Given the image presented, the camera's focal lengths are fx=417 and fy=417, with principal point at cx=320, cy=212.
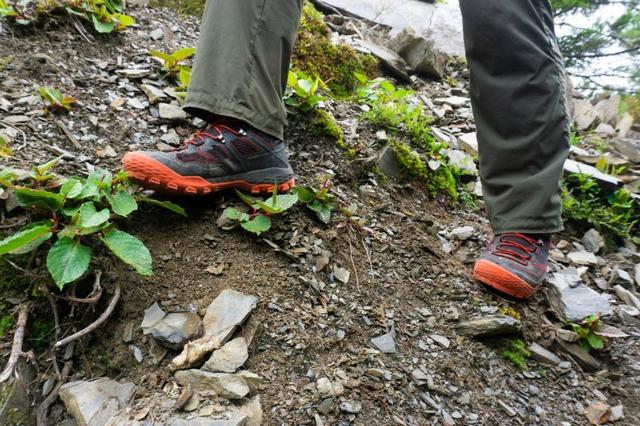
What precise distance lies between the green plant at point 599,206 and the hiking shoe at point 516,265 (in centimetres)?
117

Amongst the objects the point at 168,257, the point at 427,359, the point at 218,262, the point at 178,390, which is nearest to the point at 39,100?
the point at 168,257

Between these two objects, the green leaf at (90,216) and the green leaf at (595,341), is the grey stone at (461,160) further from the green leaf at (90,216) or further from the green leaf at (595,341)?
the green leaf at (90,216)

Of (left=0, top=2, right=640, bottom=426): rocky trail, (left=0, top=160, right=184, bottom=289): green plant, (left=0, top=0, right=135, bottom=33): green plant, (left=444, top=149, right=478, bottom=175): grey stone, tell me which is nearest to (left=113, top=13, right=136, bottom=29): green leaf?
(left=0, top=0, right=135, bottom=33): green plant

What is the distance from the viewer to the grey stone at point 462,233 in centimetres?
257

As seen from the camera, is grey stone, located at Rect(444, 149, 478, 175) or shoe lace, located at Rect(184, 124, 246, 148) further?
grey stone, located at Rect(444, 149, 478, 175)

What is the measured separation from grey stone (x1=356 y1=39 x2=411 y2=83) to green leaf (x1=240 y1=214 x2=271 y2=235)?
9.76 ft

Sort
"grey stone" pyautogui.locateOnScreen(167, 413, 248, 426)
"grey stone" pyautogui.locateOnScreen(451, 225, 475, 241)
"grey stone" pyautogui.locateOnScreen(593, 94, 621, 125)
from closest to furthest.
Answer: "grey stone" pyautogui.locateOnScreen(167, 413, 248, 426)
"grey stone" pyautogui.locateOnScreen(451, 225, 475, 241)
"grey stone" pyautogui.locateOnScreen(593, 94, 621, 125)

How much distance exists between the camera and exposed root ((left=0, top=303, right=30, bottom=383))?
1388mm

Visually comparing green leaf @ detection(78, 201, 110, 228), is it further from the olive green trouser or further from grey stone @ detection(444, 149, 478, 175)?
grey stone @ detection(444, 149, 478, 175)

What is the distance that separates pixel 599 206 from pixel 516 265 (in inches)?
64.4

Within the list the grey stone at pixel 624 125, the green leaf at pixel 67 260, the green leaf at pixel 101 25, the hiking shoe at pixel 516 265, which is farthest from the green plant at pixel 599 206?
the green leaf at pixel 101 25

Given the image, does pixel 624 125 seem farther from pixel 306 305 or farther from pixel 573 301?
pixel 306 305

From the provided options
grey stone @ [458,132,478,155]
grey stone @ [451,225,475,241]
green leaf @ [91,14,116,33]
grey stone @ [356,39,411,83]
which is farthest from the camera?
grey stone @ [356,39,411,83]

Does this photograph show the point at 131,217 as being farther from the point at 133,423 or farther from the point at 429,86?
the point at 429,86
